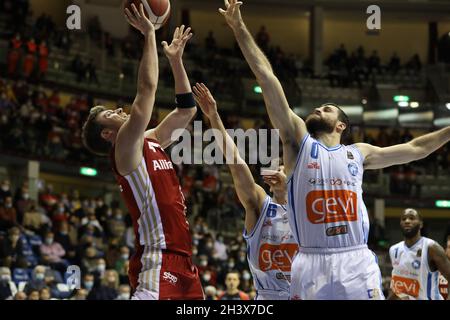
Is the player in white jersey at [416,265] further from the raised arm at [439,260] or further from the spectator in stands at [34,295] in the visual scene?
the spectator in stands at [34,295]

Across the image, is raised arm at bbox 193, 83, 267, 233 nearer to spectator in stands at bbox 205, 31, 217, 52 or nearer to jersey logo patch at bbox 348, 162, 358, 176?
jersey logo patch at bbox 348, 162, 358, 176

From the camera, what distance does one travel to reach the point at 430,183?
24.7 metres

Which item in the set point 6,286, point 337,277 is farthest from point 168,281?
point 6,286

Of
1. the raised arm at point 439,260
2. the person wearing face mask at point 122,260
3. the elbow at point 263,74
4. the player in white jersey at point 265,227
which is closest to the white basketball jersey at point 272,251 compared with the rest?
the player in white jersey at point 265,227

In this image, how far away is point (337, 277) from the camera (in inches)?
242

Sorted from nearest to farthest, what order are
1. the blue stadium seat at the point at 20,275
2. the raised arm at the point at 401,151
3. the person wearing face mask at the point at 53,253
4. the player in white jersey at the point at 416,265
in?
the raised arm at the point at 401,151 < the player in white jersey at the point at 416,265 < the blue stadium seat at the point at 20,275 < the person wearing face mask at the point at 53,253

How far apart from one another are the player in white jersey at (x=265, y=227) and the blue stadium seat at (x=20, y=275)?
8.55 meters

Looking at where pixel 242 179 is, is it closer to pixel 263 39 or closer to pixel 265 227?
pixel 265 227

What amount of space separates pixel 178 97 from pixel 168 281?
5.28 ft

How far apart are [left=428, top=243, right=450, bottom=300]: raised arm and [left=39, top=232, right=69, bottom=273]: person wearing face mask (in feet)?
27.7

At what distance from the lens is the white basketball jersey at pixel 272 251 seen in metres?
7.54

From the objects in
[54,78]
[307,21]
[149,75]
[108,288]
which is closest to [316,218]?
[149,75]
